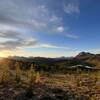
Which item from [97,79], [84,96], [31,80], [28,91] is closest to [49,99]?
[28,91]

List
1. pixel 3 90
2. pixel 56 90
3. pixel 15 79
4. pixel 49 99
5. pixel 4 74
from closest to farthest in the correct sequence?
pixel 49 99, pixel 3 90, pixel 56 90, pixel 4 74, pixel 15 79

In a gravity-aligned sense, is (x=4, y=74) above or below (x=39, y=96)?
above

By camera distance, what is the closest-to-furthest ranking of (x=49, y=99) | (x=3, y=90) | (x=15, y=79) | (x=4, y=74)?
1. (x=49, y=99)
2. (x=3, y=90)
3. (x=4, y=74)
4. (x=15, y=79)

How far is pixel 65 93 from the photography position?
746 inches

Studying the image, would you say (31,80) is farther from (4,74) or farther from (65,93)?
(65,93)

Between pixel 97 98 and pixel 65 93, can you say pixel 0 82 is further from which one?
pixel 97 98

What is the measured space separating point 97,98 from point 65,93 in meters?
2.83

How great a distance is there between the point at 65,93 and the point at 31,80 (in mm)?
4490

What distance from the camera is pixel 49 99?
1683 cm

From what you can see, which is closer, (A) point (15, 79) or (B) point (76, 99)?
(B) point (76, 99)

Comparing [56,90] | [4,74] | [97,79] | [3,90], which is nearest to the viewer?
[3,90]

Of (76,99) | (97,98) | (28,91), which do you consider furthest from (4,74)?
(97,98)

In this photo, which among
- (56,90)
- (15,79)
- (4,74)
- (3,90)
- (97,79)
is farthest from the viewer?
(97,79)

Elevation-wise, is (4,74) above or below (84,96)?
above
